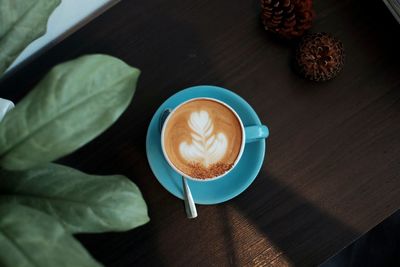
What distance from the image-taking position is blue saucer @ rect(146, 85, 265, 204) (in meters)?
0.65

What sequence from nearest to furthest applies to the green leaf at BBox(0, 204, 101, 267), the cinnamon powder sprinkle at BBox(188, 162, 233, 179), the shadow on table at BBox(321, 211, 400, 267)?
the green leaf at BBox(0, 204, 101, 267) < the cinnamon powder sprinkle at BBox(188, 162, 233, 179) < the shadow on table at BBox(321, 211, 400, 267)

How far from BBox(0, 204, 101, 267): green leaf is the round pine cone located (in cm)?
44

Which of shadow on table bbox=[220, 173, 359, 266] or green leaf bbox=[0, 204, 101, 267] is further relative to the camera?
shadow on table bbox=[220, 173, 359, 266]

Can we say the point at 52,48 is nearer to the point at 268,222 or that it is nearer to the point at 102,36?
the point at 102,36

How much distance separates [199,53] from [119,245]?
31cm

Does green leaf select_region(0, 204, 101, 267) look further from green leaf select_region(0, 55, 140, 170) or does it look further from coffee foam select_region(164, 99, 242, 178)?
coffee foam select_region(164, 99, 242, 178)

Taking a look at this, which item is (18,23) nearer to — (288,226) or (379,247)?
(288,226)

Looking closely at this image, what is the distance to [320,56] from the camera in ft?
2.13

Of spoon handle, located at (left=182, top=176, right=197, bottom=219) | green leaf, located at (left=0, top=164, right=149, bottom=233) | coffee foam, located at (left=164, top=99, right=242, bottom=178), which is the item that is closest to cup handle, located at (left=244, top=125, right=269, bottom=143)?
coffee foam, located at (left=164, top=99, right=242, bottom=178)

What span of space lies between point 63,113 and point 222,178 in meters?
0.36

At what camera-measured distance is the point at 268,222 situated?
0.66m

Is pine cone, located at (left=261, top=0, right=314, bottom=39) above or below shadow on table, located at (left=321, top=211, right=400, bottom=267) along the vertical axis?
above

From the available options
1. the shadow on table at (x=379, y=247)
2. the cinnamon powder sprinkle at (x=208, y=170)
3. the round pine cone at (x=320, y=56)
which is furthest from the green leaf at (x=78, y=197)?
the shadow on table at (x=379, y=247)

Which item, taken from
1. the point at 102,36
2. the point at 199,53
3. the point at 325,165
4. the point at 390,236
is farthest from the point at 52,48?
the point at 390,236
